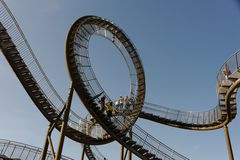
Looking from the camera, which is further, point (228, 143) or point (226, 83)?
point (228, 143)

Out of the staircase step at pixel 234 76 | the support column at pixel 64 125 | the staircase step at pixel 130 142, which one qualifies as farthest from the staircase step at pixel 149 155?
the staircase step at pixel 234 76

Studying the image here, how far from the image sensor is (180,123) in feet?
63.0

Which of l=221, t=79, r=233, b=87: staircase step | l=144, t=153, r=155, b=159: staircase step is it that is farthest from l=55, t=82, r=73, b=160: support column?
l=221, t=79, r=233, b=87: staircase step

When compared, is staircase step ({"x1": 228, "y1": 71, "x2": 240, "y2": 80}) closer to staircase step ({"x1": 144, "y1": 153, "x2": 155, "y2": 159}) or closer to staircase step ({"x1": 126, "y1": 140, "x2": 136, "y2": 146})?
staircase step ({"x1": 144, "y1": 153, "x2": 155, "y2": 159})

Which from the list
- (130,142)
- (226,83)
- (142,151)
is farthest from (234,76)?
(130,142)

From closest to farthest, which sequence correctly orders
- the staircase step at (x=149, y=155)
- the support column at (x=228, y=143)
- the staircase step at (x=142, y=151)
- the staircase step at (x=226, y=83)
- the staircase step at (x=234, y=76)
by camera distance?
the staircase step at (x=234, y=76), the staircase step at (x=226, y=83), the staircase step at (x=142, y=151), the staircase step at (x=149, y=155), the support column at (x=228, y=143)

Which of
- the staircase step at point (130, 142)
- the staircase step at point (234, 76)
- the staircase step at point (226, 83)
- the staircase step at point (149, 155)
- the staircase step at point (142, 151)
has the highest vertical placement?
the staircase step at point (234, 76)

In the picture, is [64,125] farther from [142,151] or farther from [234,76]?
[234,76]

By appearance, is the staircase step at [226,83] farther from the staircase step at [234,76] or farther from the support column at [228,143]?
the support column at [228,143]

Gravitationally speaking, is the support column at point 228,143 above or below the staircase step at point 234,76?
below

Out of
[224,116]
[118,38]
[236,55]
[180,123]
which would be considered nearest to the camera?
[236,55]

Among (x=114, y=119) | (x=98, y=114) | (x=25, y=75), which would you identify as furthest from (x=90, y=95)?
(x=25, y=75)

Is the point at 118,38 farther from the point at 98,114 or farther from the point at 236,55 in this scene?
the point at 236,55

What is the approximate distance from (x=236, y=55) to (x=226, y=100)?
9.37ft
